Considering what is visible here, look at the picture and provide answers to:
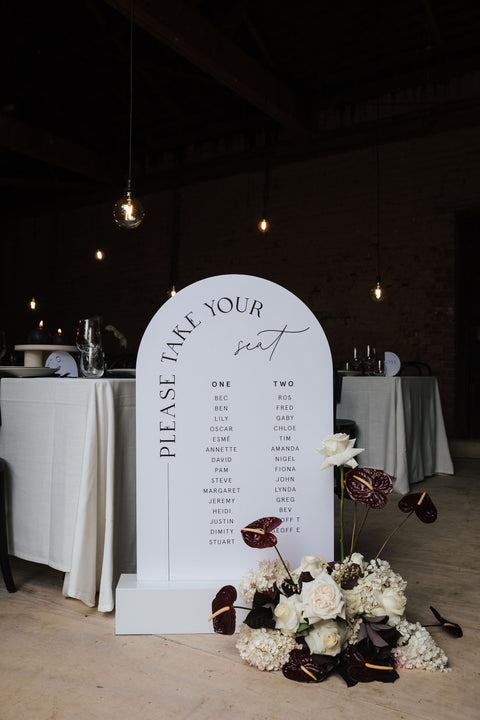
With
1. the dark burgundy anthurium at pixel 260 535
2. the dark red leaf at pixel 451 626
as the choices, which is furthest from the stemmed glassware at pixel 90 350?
the dark red leaf at pixel 451 626

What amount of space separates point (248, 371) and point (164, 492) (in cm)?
48

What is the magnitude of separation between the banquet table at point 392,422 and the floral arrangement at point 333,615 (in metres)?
2.32

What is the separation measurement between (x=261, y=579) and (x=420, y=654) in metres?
0.48

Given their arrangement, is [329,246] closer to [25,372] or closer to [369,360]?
[369,360]

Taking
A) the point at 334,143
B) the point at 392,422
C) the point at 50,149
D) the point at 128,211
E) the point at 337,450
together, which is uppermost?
the point at 50,149

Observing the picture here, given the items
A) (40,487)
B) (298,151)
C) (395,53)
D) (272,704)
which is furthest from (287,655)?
(298,151)

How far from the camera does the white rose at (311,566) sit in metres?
1.64

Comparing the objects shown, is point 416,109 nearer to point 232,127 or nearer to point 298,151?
point 298,151

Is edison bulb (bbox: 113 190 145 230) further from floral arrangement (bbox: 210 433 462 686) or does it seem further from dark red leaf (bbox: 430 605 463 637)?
dark red leaf (bbox: 430 605 463 637)

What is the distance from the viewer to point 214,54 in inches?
199

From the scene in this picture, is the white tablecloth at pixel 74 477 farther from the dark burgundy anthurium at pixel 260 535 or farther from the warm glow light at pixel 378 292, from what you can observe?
the warm glow light at pixel 378 292

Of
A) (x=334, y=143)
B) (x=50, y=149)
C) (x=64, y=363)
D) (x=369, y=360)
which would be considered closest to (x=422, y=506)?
(x=64, y=363)

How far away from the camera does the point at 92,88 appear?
21.4 feet

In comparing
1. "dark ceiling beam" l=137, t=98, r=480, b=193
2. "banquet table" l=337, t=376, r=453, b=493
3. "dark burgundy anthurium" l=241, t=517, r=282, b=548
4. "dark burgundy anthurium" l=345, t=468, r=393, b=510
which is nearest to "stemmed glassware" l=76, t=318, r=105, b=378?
"dark burgundy anthurium" l=241, t=517, r=282, b=548
